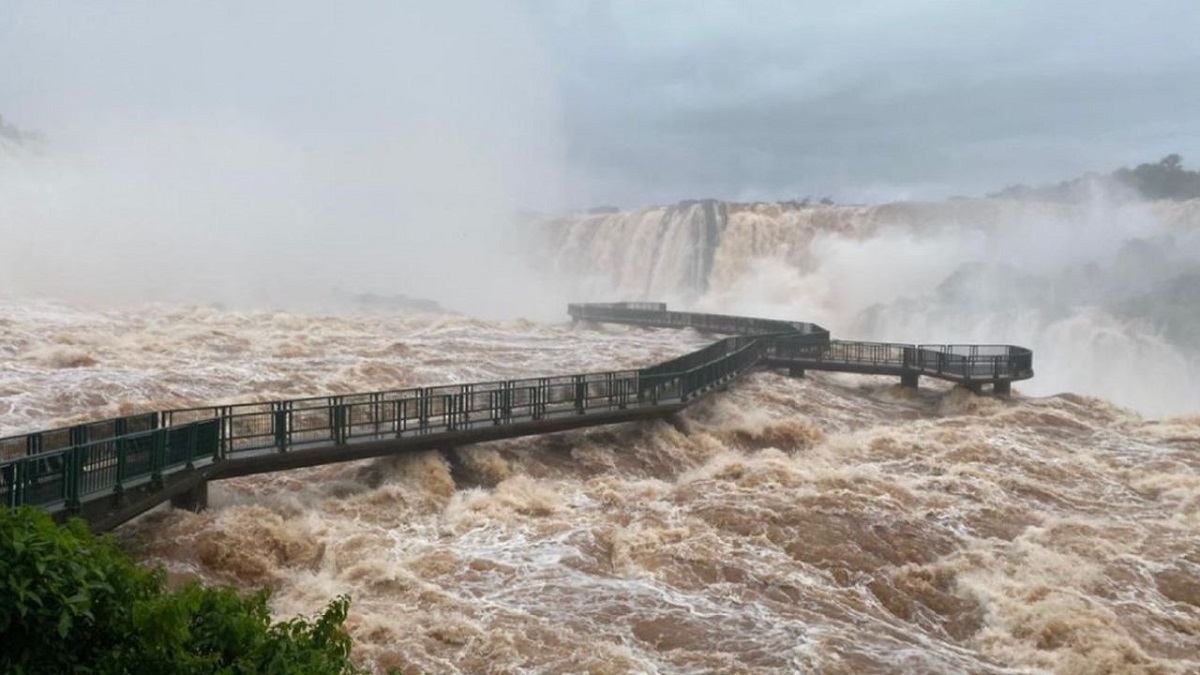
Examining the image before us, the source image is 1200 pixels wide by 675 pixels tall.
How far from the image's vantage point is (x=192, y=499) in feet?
47.8

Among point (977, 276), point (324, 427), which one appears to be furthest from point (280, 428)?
point (977, 276)

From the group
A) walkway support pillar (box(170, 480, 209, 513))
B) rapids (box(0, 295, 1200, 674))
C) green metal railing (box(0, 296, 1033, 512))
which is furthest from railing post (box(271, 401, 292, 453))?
walkway support pillar (box(170, 480, 209, 513))

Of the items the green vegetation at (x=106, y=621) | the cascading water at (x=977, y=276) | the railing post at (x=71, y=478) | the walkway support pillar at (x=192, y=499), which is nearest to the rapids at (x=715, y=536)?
the walkway support pillar at (x=192, y=499)

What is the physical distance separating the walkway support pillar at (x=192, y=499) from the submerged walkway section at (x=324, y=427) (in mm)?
17

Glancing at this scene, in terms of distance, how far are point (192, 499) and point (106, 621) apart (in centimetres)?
1019

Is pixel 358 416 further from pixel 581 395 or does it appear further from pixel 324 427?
pixel 581 395

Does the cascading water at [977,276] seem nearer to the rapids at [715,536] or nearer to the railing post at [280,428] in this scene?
the rapids at [715,536]

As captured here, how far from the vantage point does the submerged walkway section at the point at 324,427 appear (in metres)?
12.3

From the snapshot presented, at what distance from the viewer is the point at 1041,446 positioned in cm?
2262

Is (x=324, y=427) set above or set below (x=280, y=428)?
below

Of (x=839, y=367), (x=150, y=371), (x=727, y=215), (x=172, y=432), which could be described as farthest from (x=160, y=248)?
(x=172, y=432)

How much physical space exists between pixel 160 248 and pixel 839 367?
175ft

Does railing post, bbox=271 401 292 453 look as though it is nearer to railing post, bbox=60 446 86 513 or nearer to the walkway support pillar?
the walkway support pillar

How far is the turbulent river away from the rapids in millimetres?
53
